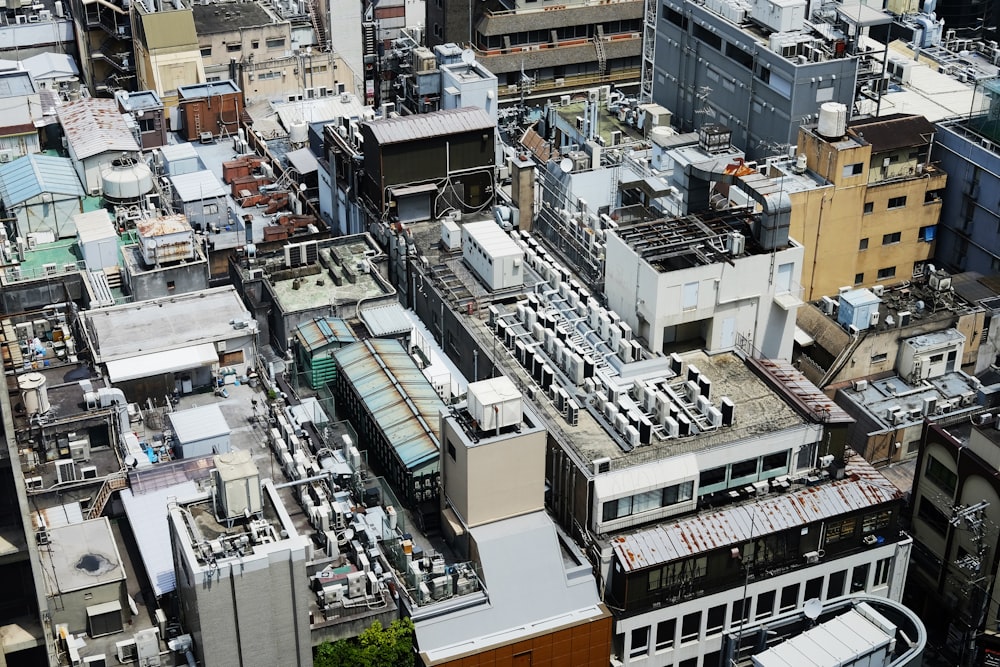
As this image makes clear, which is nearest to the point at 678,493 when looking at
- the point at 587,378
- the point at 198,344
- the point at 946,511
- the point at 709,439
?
the point at 709,439

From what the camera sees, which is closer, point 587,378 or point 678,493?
point 678,493

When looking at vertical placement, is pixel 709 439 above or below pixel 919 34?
below

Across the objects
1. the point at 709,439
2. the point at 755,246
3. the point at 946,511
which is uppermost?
the point at 755,246

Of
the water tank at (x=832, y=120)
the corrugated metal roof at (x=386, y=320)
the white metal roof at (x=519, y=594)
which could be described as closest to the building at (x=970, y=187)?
the water tank at (x=832, y=120)

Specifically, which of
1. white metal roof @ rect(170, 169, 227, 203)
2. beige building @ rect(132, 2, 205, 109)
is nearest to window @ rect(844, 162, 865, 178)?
white metal roof @ rect(170, 169, 227, 203)

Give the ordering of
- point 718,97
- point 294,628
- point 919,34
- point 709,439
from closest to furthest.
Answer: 1. point 294,628
2. point 709,439
3. point 718,97
4. point 919,34

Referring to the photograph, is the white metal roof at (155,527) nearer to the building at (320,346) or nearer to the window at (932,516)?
the building at (320,346)

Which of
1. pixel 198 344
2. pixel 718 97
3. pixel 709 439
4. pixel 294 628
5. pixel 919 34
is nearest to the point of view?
pixel 294 628

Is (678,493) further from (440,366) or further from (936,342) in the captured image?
(936,342)

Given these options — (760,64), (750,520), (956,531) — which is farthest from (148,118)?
(956,531)
